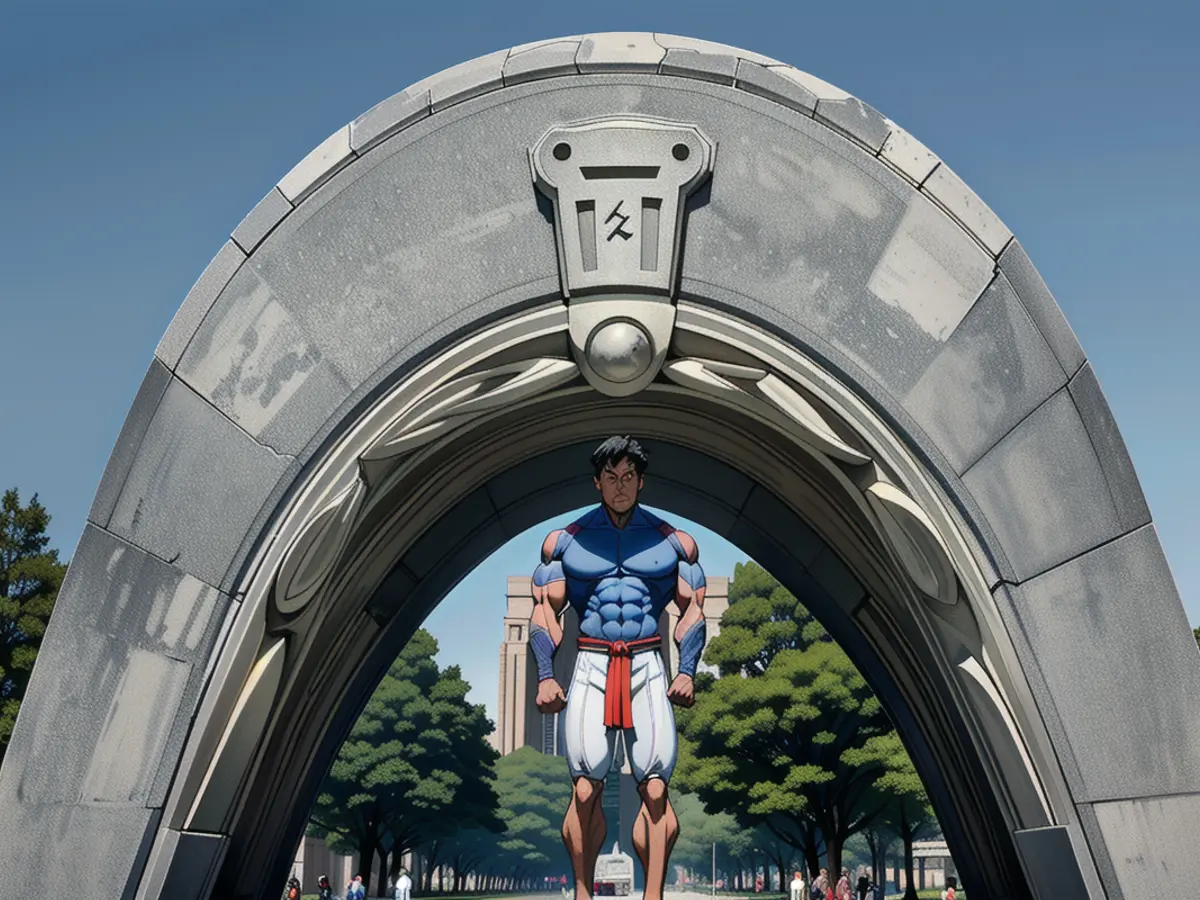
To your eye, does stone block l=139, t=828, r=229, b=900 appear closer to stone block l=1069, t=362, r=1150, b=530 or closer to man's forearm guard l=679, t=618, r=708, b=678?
man's forearm guard l=679, t=618, r=708, b=678

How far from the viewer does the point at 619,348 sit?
1017cm

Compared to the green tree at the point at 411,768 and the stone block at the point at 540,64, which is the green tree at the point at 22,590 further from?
the stone block at the point at 540,64

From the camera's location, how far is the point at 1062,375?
9.73 meters

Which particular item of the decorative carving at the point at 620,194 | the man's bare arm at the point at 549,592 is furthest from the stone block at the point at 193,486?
the decorative carving at the point at 620,194

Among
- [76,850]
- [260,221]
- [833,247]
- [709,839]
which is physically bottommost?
[76,850]

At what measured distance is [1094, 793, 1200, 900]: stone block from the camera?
881 cm

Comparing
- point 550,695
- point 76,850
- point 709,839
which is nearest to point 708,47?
point 550,695

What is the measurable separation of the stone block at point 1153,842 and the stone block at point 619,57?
21.3ft

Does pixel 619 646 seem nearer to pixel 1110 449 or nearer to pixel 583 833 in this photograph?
→ pixel 583 833

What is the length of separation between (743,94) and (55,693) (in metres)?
6.88

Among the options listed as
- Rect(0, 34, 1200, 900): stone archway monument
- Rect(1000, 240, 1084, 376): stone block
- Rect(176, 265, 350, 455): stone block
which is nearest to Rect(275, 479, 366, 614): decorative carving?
Rect(0, 34, 1200, 900): stone archway monument

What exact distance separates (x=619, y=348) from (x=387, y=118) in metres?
2.63

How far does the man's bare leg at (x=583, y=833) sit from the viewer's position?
9.27 metres

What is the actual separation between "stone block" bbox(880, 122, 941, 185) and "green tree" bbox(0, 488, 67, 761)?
22.8m
